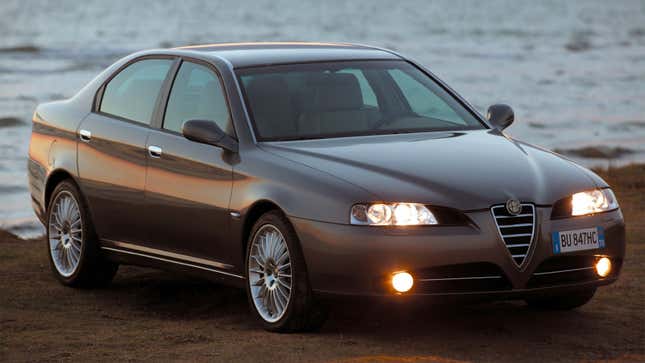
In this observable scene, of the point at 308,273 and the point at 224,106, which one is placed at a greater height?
the point at 224,106

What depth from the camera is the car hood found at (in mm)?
8086

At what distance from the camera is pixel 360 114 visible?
9422 mm

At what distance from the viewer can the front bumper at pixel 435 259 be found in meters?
7.92

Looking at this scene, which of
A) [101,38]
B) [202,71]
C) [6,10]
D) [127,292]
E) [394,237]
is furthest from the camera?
[6,10]

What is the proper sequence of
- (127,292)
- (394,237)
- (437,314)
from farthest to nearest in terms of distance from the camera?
(127,292), (437,314), (394,237)

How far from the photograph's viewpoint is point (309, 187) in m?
8.26

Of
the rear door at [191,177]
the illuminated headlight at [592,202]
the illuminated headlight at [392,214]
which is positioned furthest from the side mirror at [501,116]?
the illuminated headlight at [392,214]

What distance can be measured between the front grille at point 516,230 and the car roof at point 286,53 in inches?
84.4

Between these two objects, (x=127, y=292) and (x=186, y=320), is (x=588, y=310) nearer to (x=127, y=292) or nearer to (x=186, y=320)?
(x=186, y=320)

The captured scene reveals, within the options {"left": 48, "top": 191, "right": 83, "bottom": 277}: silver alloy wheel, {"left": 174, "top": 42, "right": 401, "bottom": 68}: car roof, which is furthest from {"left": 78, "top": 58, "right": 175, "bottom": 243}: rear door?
{"left": 174, "top": 42, "right": 401, "bottom": 68}: car roof

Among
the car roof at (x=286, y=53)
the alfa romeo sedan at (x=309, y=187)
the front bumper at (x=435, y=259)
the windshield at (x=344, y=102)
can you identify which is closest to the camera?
the front bumper at (x=435, y=259)

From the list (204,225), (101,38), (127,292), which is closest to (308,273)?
(204,225)

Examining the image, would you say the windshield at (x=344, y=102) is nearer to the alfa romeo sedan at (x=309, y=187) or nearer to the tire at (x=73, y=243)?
the alfa romeo sedan at (x=309, y=187)

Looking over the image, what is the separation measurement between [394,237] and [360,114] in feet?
5.43
